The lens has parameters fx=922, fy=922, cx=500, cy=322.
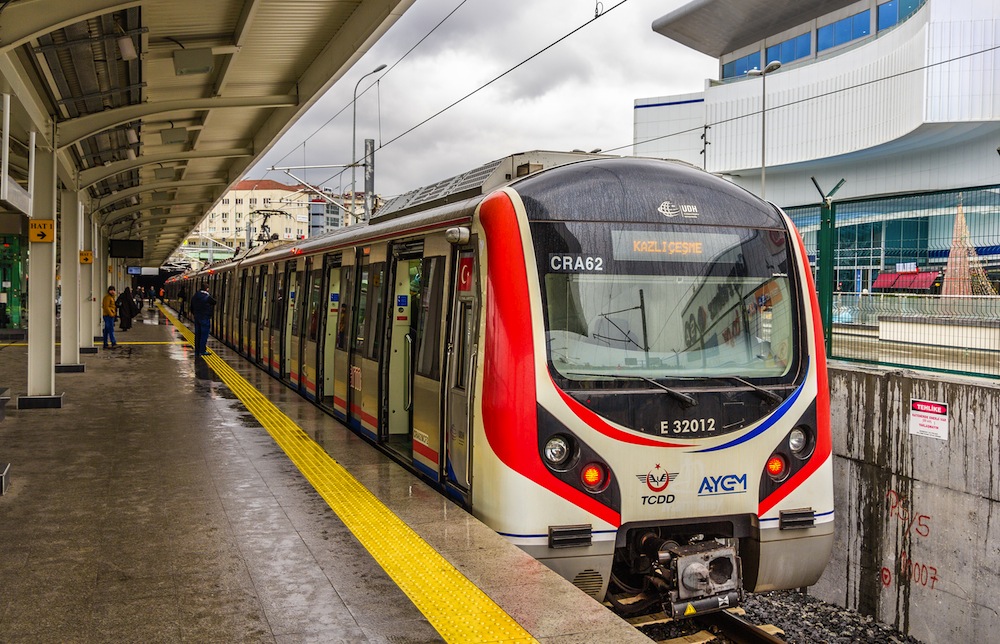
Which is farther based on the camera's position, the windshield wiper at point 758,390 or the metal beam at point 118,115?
the metal beam at point 118,115

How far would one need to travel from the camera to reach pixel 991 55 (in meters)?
46.2

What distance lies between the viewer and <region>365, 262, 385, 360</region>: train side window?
28.7 ft

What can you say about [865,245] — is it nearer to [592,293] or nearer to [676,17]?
[592,293]

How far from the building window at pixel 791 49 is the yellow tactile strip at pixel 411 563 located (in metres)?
59.7

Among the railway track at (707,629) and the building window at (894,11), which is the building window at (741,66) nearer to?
the building window at (894,11)

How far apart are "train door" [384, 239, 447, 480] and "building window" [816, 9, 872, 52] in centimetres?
5537

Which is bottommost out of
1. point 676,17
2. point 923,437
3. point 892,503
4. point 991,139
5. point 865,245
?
point 892,503

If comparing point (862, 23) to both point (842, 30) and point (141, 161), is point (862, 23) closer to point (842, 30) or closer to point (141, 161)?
point (842, 30)

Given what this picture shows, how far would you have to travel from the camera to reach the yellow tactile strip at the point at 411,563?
443 centimetres

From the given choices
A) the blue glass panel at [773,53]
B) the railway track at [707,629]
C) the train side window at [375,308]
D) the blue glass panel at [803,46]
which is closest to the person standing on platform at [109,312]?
the train side window at [375,308]

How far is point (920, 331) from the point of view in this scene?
8422 millimetres

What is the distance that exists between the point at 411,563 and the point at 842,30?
60279 mm

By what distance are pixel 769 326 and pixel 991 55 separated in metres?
48.0

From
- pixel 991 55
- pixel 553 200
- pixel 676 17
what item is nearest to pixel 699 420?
pixel 553 200
